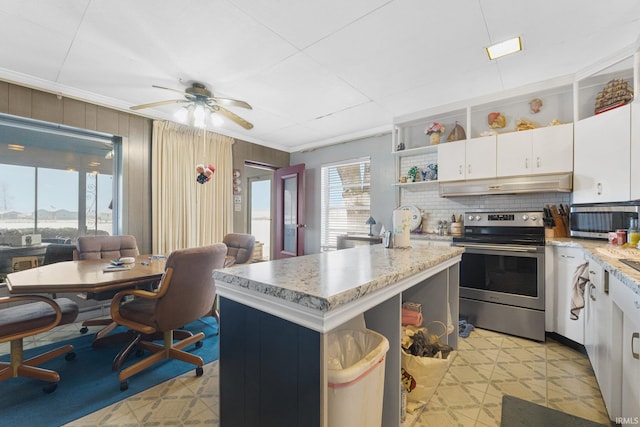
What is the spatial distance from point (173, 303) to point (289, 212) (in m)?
3.55

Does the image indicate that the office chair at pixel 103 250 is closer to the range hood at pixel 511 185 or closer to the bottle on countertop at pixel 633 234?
the range hood at pixel 511 185

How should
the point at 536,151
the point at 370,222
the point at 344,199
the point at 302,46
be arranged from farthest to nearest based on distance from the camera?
1. the point at 344,199
2. the point at 370,222
3. the point at 536,151
4. the point at 302,46

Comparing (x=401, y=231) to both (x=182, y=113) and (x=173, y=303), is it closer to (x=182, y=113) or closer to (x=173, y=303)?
(x=173, y=303)

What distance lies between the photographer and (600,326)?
1645mm

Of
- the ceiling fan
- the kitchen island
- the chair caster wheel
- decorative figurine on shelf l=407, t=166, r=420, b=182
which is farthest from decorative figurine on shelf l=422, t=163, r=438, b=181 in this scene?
the chair caster wheel

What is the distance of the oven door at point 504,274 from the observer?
8.52 ft

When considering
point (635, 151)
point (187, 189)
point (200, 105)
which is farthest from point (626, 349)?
point (187, 189)

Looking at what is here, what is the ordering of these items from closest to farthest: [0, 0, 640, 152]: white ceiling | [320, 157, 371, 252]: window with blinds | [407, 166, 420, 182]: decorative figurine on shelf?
[0, 0, 640, 152]: white ceiling, [407, 166, 420, 182]: decorative figurine on shelf, [320, 157, 371, 252]: window with blinds

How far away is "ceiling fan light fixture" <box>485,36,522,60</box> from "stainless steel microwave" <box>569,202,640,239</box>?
157 cm

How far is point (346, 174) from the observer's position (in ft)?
16.1

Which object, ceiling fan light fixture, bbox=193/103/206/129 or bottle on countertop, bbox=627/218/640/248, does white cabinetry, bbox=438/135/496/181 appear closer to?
bottle on countertop, bbox=627/218/640/248

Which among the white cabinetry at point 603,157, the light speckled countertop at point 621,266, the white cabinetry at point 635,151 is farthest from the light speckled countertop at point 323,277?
the white cabinetry at point 603,157

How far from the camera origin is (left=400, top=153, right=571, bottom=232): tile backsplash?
309 centimetres

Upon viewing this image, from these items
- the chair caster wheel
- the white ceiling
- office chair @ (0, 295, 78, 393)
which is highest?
the white ceiling
